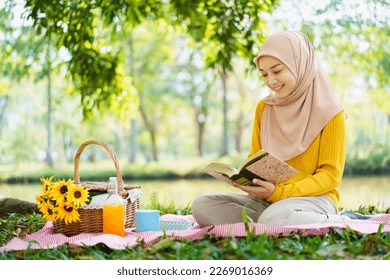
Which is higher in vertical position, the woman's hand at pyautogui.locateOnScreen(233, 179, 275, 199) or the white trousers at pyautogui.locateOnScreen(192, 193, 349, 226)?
the woman's hand at pyautogui.locateOnScreen(233, 179, 275, 199)

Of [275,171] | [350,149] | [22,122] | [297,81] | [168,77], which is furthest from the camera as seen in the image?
[22,122]

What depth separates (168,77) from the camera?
56.7ft

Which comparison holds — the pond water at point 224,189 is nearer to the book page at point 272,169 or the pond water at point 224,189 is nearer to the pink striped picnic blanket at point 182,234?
the pink striped picnic blanket at point 182,234

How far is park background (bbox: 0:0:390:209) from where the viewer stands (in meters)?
4.84

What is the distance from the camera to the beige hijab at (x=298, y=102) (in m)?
2.80

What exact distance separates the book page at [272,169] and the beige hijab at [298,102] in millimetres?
235

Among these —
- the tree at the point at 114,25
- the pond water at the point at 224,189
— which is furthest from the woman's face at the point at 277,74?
the pond water at the point at 224,189

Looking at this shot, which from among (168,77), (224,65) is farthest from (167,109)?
(224,65)

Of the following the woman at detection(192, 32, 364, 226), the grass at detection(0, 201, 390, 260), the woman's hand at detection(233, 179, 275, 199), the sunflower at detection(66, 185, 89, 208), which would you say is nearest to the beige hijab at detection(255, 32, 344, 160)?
the woman at detection(192, 32, 364, 226)

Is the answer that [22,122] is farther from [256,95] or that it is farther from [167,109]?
[256,95]

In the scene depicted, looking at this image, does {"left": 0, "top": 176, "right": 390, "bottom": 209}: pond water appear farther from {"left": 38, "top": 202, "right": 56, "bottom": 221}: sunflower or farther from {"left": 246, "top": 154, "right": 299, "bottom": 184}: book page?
{"left": 246, "top": 154, "right": 299, "bottom": 184}: book page

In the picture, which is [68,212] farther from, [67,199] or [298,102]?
[298,102]
